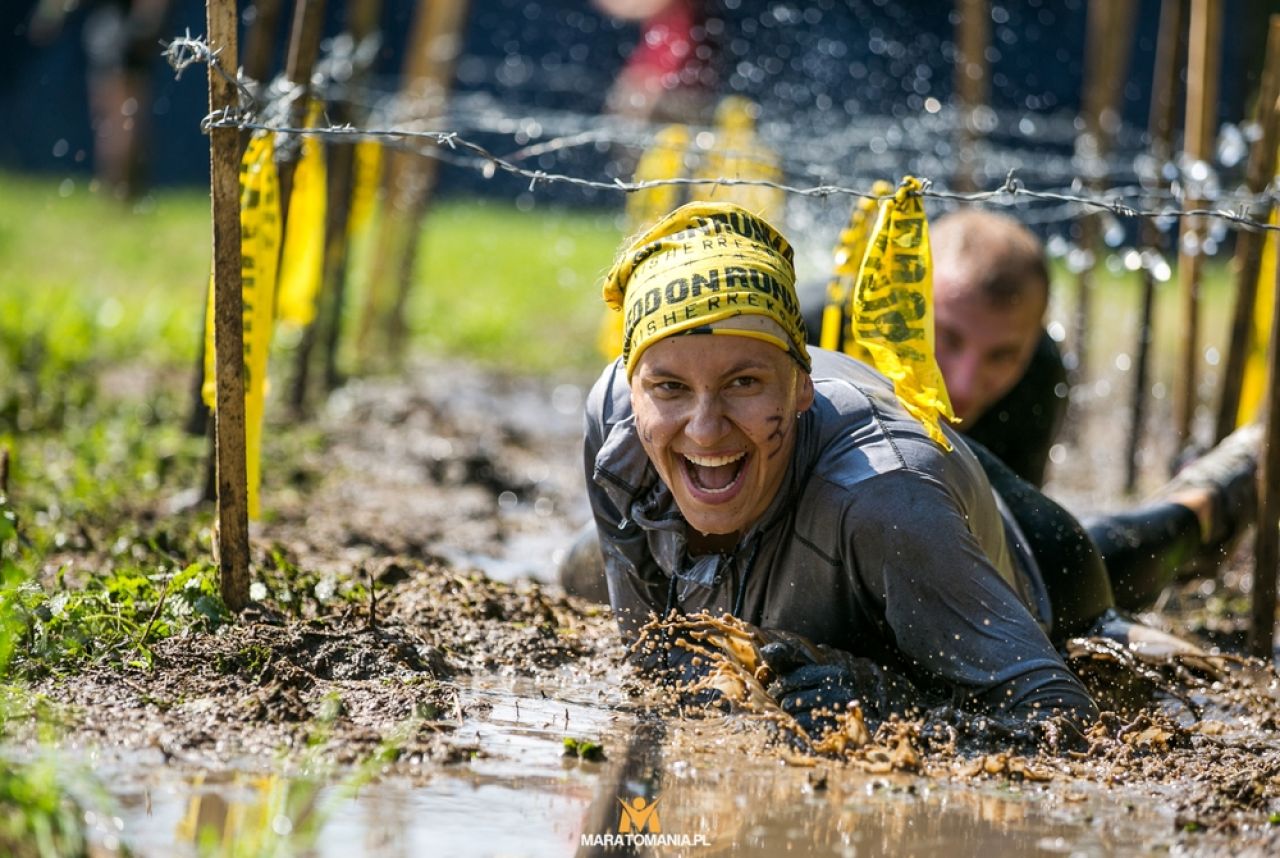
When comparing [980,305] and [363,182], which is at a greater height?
[363,182]

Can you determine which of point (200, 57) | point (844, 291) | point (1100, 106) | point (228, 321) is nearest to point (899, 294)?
point (844, 291)

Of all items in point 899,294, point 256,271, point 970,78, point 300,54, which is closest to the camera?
point 899,294

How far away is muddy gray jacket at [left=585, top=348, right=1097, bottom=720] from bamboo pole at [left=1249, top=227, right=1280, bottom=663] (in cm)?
99

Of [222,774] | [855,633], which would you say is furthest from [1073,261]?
[222,774]

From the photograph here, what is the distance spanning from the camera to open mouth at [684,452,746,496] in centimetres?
363

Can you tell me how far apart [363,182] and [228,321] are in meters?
Result: 5.51

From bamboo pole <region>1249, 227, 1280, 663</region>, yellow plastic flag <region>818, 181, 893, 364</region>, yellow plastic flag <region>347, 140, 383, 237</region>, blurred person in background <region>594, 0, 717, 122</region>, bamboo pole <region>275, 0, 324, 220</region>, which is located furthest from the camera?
blurred person in background <region>594, 0, 717, 122</region>

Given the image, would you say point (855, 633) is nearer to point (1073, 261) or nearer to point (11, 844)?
point (11, 844)

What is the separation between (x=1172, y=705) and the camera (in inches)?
175

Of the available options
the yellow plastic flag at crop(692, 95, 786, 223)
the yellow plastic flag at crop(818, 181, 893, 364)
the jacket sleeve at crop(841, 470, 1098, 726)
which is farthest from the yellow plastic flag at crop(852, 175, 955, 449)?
the yellow plastic flag at crop(692, 95, 786, 223)

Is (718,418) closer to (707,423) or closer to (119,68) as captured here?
(707,423)

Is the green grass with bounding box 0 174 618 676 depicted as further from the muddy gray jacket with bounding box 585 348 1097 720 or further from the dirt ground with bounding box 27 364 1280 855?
the muddy gray jacket with bounding box 585 348 1097 720

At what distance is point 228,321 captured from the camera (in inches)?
153

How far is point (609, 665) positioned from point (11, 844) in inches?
79.8
